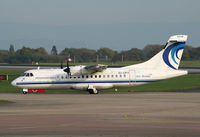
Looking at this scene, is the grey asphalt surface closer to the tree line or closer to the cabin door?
the cabin door

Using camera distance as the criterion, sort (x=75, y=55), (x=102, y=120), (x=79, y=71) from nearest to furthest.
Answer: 1. (x=102, y=120)
2. (x=79, y=71)
3. (x=75, y=55)

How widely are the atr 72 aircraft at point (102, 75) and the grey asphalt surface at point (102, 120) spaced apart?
11.0 meters

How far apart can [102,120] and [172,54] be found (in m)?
20.8

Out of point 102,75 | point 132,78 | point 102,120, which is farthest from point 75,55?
point 102,120

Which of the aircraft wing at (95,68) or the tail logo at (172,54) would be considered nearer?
the aircraft wing at (95,68)

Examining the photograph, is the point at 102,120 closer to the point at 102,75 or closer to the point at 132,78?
the point at 132,78

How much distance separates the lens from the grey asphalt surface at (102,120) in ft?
53.6

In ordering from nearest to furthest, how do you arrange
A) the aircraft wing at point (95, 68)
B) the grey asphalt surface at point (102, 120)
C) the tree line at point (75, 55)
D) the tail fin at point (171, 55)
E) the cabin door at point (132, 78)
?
the grey asphalt surface at point (102, 120) < the aircraft wing at point (95, 68) < the cabin door at point (132, 78) < the tail fin at point (171, 55) < the tree line at point (75, 55)

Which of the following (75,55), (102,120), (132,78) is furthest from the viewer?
(75,55)

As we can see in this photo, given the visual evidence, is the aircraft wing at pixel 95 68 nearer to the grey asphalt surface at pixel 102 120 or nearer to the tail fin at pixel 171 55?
the tail fin at pixel 171 55

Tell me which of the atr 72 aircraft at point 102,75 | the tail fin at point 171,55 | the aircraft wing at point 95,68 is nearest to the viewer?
the aircraft wing at point 95,68

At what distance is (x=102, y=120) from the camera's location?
19.8 m

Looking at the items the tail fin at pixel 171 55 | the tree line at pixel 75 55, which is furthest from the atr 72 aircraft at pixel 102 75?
the tree line at pixel 75 55

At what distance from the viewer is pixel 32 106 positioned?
27.0m
